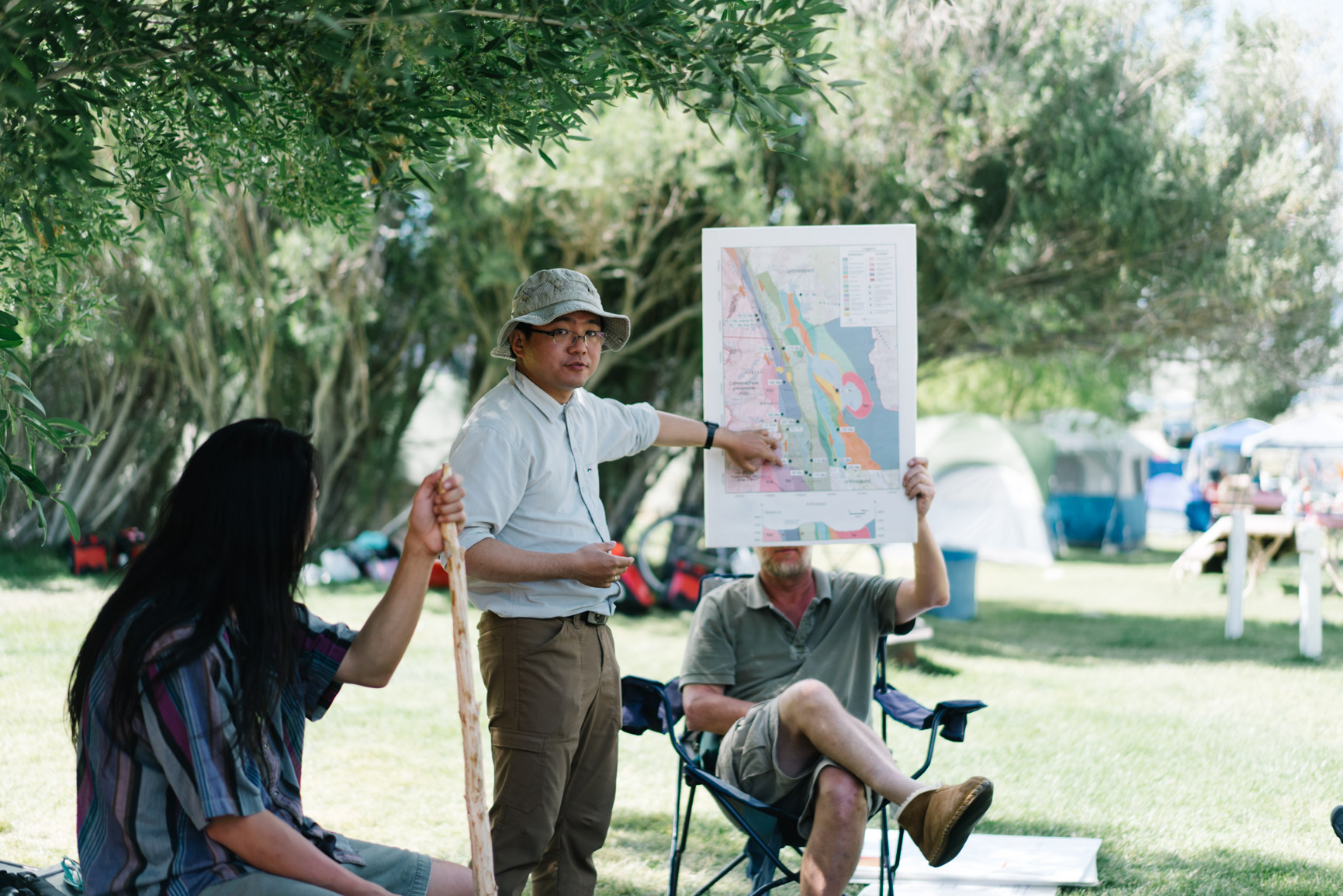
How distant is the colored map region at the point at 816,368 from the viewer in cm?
296

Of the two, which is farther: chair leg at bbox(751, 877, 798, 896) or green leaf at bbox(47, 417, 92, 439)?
chair leg at bbox(751, 877, 798, 896)

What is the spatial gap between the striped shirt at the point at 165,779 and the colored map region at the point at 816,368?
156 cm

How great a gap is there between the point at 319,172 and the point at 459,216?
609cm

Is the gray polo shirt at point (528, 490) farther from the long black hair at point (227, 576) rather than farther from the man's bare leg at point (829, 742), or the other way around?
the long black hair at point (227, 576)

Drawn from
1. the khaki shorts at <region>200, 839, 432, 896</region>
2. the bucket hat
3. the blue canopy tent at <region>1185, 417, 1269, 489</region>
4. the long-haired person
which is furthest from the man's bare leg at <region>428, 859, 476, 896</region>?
the blue canopy tent at <region>1185, 417, 1269, 489</region>

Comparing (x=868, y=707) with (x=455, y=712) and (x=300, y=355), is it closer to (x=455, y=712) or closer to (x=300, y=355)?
(x=455, y=712)

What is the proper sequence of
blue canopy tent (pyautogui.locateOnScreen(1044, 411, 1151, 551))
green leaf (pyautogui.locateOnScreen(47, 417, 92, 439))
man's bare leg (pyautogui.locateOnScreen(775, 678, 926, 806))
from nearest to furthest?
1. green leaf (pyautogui.locateOnScreen(47, 417, 92, 439))
2. man's bare leg (pyautogui.locateOnScreen(775, 678, 926, 806))
3. blue canopy tent (pyautogui.locateOnScreen(1044, 411, 1151, 551))

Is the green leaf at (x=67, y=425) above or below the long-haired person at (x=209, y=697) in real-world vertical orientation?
above

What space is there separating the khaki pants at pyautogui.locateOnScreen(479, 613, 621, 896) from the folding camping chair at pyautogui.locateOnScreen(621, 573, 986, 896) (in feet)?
1.24

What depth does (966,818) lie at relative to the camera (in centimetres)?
261

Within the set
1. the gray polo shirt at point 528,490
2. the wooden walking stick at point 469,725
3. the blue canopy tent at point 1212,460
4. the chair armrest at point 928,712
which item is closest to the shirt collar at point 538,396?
the gray polo shirt at point 528,490

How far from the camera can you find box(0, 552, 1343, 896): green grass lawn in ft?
12.7

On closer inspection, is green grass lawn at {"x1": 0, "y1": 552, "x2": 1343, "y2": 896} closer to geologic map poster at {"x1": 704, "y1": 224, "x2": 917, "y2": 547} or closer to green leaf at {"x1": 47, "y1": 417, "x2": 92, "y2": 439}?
geologic map poster at {"x1": 704, "y1": 224, "x2": 917, "y2": 547}

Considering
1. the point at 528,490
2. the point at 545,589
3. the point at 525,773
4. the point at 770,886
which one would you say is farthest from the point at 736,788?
the point at 528,490
